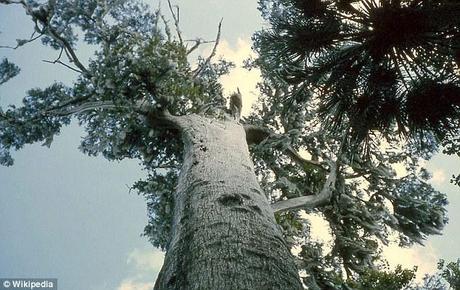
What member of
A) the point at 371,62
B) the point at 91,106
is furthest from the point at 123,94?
the point at 371,62

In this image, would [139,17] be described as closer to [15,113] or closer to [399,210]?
[15,113]

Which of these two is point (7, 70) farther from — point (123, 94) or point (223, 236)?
point (223, 236)

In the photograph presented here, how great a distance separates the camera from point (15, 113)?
8.88m

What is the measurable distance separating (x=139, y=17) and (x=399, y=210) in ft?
27.6

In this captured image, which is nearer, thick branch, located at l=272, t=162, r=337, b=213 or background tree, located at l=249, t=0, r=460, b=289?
background tree, located at l=249, t=0, r=460, b=289

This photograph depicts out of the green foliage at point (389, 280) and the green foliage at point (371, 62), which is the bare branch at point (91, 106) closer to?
the green foliage at point (371, 62)

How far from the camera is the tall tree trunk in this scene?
2.08 meters

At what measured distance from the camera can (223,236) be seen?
8.23 feet

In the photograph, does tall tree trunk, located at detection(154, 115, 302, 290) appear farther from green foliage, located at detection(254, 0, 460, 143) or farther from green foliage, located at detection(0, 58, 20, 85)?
green foliage, located at detection(0, 58, 20, 85)

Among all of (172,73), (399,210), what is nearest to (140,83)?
(172,73)

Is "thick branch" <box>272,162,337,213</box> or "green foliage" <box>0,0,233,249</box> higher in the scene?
"green foliage" <box>0,0,233,249</box>

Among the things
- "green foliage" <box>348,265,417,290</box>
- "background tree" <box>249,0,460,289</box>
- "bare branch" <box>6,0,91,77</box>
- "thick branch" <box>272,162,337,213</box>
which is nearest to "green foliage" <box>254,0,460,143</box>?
"background tree" <box>249,0,460,289</box>

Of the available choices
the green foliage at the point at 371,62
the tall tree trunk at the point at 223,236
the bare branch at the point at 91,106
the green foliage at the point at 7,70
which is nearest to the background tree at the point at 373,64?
the green foliage at the point at 371,62

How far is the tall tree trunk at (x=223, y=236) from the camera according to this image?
208cm
